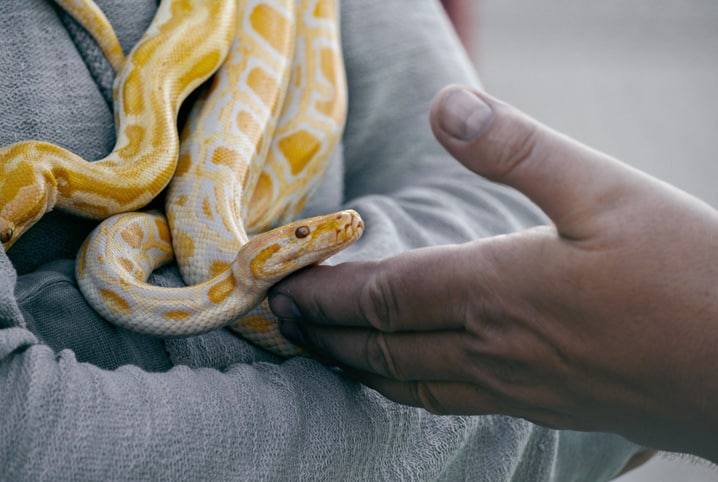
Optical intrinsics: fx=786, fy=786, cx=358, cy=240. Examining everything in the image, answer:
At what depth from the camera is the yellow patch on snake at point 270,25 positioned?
1.08m

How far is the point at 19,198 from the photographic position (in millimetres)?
758

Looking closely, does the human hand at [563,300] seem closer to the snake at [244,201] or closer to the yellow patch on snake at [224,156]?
the snake at [244,201]

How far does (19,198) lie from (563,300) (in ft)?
1.69

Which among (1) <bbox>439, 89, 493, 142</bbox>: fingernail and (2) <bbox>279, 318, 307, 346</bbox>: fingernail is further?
(2) <bbox>279, 318, 307, 346</bbox>: fingernail

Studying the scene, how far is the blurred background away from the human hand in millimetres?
2251

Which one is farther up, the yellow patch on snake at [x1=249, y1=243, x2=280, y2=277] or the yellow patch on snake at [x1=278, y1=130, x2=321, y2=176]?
the yellow patch on snake at [x1=249, y1=243, x2=280, y2=277]

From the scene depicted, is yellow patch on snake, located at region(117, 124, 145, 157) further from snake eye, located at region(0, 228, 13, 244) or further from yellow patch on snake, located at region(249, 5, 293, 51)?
yellow patch on snake, located at region(249, 5, 293, 51)

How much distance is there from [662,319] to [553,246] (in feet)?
0.33

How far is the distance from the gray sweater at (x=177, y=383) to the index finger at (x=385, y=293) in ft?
0.24

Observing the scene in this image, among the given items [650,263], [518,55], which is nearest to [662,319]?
[650,263]

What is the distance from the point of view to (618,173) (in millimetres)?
642

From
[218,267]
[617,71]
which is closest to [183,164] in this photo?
[218,267]

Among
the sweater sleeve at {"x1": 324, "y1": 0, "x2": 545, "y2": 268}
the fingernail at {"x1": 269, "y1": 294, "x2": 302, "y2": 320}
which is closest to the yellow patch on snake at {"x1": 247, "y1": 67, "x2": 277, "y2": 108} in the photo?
the sweater sleeve at {"x1": 324, "y1": 0, "x2": 545, "y2": 268}

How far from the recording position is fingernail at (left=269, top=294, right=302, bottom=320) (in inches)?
31.6
